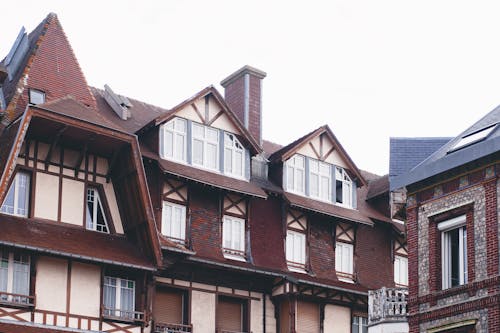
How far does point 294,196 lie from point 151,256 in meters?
7.69

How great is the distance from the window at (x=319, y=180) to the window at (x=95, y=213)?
9.06m

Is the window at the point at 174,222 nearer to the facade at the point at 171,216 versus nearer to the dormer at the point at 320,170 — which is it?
the facade at the point at 171,216

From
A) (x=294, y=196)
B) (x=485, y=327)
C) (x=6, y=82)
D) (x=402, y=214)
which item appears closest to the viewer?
(x=485, y=327)

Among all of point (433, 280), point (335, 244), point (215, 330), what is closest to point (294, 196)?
point (335, 244)

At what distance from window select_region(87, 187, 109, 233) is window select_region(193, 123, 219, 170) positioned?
4423 mm

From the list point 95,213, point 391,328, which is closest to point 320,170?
point 95,213

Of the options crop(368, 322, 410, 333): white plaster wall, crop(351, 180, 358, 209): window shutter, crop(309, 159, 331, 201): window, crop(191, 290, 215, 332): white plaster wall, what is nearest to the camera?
crop(368, 322, 410, 333): white plaster wall

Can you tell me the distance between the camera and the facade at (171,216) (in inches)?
1237

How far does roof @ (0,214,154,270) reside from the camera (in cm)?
3061

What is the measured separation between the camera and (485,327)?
78.6 feet

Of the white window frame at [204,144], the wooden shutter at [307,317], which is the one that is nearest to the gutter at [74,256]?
the white window frame at [204,144]

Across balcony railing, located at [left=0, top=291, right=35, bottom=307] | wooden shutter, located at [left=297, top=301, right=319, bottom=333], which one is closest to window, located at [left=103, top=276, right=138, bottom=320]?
balcony railing, located at [left=0, top=291, right=35, bottom=307]

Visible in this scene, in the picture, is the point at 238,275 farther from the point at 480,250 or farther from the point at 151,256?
the point at 480,250

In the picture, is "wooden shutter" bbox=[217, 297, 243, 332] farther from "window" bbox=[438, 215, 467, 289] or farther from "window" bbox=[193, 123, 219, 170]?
"window" bbox=[438, 215, 467, 289]
